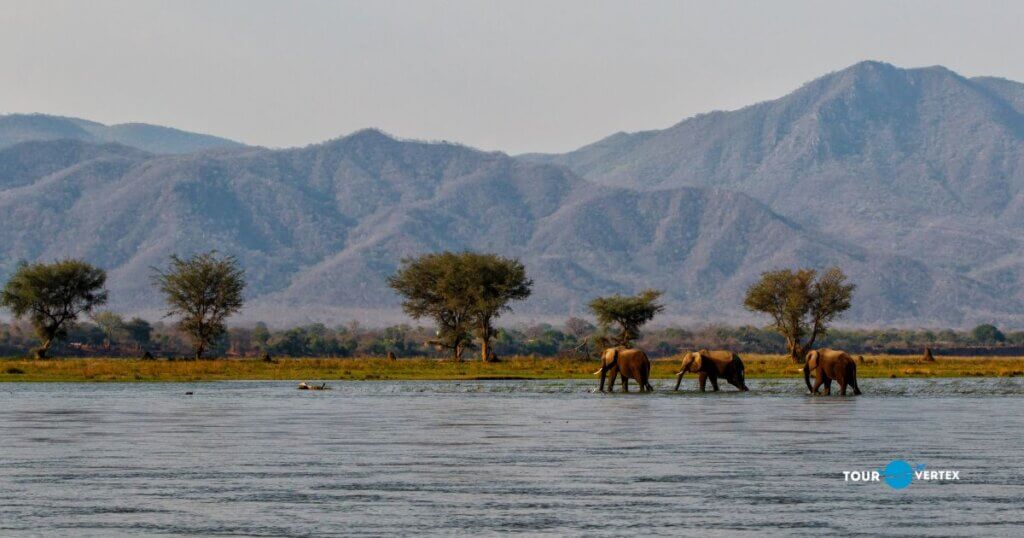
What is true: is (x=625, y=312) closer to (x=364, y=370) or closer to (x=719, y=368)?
(x=364, y=370)

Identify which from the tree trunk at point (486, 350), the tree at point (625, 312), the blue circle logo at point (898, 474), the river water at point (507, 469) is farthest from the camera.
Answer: the tree at point (625, 312)

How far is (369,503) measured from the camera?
839 inches

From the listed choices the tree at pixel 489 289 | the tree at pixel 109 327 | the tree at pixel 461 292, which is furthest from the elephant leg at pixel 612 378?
the tree at pixel 109 327

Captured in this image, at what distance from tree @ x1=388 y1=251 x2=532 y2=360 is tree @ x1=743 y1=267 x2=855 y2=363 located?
17541mm

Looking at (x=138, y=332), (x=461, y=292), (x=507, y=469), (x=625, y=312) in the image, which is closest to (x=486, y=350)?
(x=461, y=292)

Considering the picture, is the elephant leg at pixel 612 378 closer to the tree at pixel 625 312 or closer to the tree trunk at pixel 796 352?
the tree trunk at pixel 796 352

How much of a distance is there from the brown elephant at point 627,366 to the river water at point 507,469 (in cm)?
1214

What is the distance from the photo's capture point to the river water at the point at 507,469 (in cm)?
1959

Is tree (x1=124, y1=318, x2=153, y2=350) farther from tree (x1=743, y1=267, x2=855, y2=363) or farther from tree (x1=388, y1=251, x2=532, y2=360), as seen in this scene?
tree (x1=743, y1=267, x2=855, y2=363)

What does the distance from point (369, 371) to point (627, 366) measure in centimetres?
2713

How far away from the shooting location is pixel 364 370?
279ft

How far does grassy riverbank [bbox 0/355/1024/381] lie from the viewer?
7719 cm

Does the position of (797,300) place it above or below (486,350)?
above

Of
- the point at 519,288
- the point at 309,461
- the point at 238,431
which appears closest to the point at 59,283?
the point at 519,288
